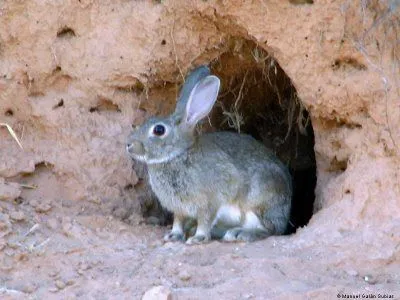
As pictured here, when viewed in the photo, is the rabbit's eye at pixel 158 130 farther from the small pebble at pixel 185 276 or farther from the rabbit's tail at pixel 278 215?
the small pebble at pixel 185 276

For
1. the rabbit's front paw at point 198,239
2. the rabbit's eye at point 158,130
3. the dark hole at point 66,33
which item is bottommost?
the rabbit's front paw at point 198,239

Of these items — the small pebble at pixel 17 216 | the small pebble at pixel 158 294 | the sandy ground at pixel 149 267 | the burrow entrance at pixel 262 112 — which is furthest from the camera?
the burrow entrance at pixel 262 112

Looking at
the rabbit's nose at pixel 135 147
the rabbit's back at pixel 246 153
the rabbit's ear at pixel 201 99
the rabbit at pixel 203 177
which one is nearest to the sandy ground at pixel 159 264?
the rabbit at pixel 203 177

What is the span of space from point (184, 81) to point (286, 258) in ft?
5.78

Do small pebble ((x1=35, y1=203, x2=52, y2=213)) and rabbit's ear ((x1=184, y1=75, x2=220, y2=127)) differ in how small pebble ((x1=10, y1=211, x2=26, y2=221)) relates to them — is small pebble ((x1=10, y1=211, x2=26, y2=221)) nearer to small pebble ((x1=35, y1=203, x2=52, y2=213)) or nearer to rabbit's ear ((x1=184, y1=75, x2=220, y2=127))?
small pebble ((x1=35, y1=203, x2=52, y2=213))

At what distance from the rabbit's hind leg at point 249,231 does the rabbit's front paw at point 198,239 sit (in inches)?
5.3

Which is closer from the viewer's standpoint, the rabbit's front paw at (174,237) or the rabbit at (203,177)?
the rabbit's front paw at (174,237)

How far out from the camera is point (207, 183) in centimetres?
600

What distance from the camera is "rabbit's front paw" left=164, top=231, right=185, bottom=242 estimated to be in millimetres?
5723

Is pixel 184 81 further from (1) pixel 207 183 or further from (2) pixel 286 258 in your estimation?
(2) pixel 286 258

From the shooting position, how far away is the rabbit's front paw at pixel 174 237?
18.8 feet

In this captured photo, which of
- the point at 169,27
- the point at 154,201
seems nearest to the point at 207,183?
the point at 154,201

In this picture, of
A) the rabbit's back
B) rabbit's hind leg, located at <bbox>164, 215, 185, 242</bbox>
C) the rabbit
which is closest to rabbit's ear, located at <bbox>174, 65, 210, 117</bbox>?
the rabbit

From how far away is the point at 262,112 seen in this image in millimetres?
7281
